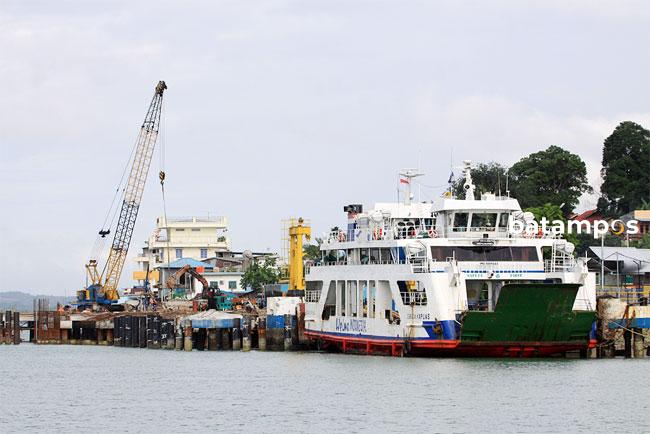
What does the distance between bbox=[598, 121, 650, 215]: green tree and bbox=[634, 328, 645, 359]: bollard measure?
77020 mm

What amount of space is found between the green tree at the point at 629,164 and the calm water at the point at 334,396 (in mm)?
77554

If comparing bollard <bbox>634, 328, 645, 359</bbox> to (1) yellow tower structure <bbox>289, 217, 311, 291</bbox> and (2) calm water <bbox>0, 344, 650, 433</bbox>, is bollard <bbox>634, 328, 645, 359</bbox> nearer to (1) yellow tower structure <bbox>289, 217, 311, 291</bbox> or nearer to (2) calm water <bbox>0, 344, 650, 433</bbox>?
(2) calm water <bbox>0, 344, 650, 433</bbox>

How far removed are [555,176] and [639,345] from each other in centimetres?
7584

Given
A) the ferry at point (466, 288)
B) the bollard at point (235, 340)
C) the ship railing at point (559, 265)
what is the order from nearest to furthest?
the ferry at point (466, 288) → the ship railing at point (559, 265) → the bollard at point (235, 340)

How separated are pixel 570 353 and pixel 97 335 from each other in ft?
150

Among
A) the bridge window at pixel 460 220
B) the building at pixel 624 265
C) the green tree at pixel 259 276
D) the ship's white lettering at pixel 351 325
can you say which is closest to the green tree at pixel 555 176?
the green tree at pixel 259 276

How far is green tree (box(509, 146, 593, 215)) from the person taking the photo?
488 feet

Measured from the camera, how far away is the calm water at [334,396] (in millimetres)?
54469

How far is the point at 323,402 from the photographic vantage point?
60.5 meters

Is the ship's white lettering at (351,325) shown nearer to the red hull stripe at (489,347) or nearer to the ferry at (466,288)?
the ferry at (466,288)

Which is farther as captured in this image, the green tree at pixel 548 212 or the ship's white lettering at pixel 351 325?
the green tree at pixel 548 212

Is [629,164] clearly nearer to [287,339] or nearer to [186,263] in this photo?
[186,263]

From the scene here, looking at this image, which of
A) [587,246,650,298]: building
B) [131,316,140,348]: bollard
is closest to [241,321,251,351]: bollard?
[131,316,140,348]: bollard

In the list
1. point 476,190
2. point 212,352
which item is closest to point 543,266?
point 212,352
